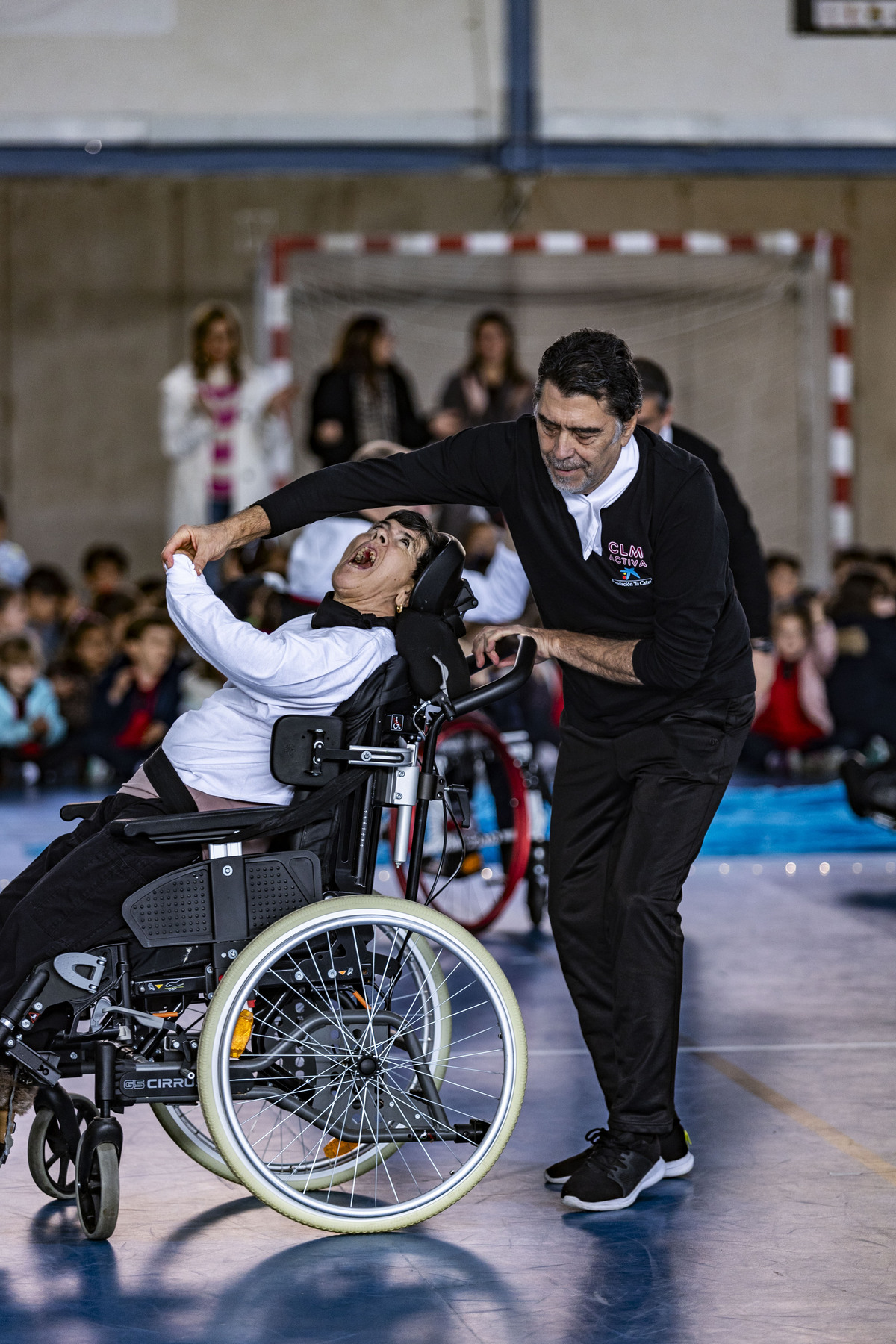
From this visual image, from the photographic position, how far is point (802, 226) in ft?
46.8

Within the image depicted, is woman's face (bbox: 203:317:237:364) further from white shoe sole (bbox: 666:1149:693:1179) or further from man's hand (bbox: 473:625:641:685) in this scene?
white shoe sole (bbox: 666:1149:693:1179)

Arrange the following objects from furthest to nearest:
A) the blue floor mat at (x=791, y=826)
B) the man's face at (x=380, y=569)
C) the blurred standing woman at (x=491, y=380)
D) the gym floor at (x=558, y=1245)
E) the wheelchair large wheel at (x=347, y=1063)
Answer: the blurred standing woman at (x=491, y=380)
the blue floor mat at (x=791, y=826)
the man's face at (x=380, y=569)
the wheelchair large wheel at (x=347, y=1063)
the gym floor at (x=558, y=1245)

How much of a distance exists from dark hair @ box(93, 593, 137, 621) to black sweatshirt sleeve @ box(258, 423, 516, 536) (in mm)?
6866

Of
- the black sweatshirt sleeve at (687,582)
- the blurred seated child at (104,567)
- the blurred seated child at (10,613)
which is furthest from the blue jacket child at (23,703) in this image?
the black sweatshirt sleeve at (687,582)

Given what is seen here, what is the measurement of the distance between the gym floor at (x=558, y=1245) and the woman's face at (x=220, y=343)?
562cm

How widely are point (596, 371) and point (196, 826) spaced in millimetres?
977

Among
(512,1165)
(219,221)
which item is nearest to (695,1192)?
(512,1165)

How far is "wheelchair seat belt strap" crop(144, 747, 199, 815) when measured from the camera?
118 inches

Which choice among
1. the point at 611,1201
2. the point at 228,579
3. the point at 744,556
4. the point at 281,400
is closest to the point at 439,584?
the point at 611,1201

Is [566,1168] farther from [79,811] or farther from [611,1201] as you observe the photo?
[79,811]

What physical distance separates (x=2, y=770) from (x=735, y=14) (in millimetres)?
5894

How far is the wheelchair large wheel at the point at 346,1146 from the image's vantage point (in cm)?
303

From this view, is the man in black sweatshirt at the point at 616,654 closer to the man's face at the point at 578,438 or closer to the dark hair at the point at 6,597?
the man's face at the point at 578,438

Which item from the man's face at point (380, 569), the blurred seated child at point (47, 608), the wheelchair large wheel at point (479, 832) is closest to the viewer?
the man's face at point (380, 569)
